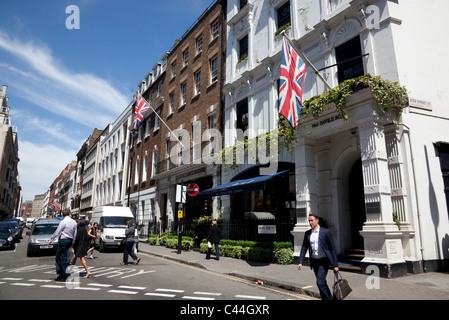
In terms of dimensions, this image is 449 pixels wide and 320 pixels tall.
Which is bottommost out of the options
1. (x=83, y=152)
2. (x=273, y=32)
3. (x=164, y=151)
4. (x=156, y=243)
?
(x=156, y=243)

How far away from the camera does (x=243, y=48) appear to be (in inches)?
711

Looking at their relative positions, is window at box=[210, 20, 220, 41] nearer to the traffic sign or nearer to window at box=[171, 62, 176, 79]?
window at box=[171, 62, 176, 79]

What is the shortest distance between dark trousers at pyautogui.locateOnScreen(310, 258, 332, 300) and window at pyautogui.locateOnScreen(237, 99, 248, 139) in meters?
11.6

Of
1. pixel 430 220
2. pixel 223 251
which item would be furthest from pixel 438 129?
pixel 223 251

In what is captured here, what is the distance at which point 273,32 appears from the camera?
50.2 ft

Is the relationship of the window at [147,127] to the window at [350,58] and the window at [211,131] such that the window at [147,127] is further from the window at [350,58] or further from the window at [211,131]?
the window at [350,58]

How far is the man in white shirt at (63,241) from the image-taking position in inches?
305

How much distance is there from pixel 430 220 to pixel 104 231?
15.9m

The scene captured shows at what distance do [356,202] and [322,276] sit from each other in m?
7.00

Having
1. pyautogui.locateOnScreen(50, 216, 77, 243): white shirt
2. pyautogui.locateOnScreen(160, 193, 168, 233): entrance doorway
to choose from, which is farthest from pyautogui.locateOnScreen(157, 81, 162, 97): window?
pyautogui.locateOnScreen(50, 216, 77, 243): white shirt

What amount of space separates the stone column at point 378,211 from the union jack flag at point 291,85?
224cm

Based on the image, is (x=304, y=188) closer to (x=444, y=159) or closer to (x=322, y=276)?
(x=444, y=159)

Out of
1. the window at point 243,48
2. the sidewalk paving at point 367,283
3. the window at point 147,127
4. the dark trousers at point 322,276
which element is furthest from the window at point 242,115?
the window at point 147,127
